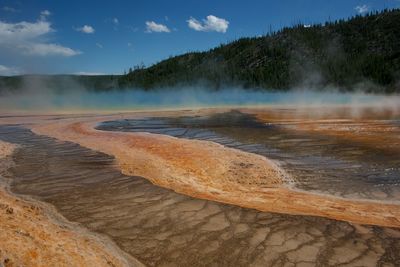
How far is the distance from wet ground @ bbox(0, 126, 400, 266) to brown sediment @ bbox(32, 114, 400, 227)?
1.88ft

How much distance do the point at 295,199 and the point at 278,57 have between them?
10925cm

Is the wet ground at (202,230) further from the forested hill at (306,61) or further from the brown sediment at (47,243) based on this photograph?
the forested hill at (306,61)

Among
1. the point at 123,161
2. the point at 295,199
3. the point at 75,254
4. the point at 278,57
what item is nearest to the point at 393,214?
the point at 295,199

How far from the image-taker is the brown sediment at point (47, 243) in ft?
15.7

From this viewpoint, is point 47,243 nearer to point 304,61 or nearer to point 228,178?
point 228,178

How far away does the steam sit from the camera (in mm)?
58969

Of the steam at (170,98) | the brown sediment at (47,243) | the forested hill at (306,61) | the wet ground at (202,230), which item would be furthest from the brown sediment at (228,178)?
the forested hill at (306,61)

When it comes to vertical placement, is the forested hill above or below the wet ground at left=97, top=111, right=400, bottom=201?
above

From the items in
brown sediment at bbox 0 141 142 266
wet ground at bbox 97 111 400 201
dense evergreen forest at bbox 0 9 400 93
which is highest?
dense evergreen forest at bbox 0 9 400 93

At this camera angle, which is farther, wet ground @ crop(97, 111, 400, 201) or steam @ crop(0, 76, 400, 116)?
steam @ crop(0, 76, 400, 116)

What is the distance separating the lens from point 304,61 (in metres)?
105

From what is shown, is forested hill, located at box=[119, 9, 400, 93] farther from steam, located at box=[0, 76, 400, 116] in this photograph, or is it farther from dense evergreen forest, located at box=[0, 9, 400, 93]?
steam, located at box=[0, 76, 400, 116]

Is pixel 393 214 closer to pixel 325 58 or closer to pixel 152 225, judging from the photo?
pixel 152 225

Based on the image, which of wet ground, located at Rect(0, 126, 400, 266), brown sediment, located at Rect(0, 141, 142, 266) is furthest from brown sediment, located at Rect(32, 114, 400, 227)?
brown sediment, located at Rect(0, 141, 142, 266)
